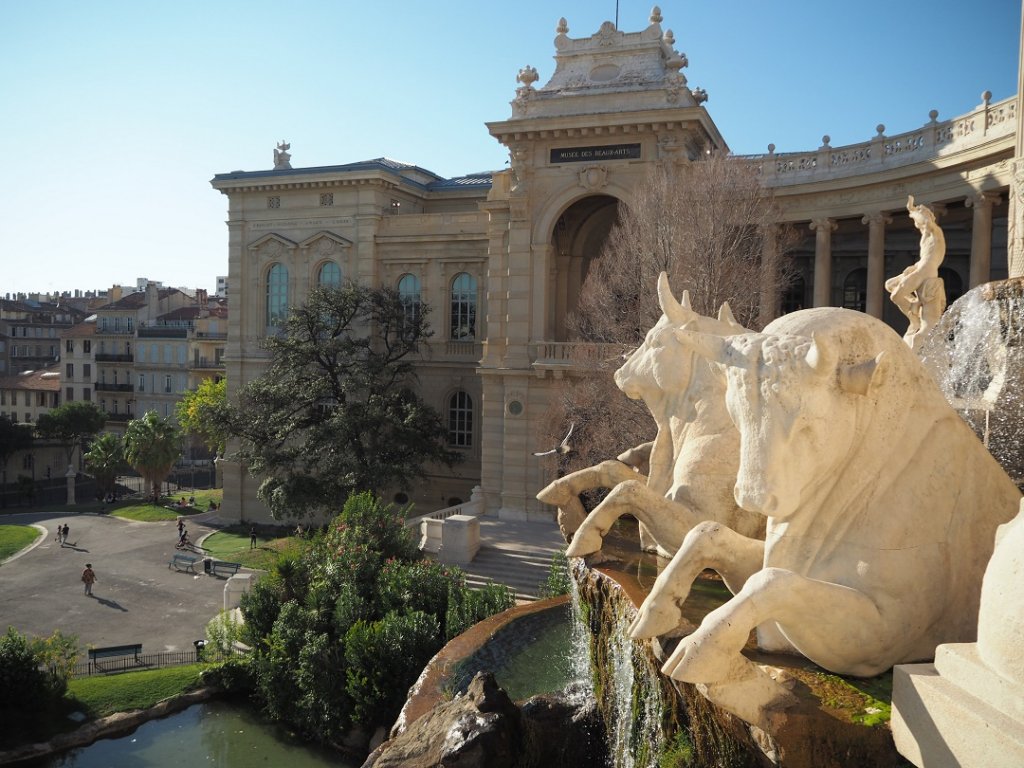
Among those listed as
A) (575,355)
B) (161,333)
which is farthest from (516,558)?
(161,333)

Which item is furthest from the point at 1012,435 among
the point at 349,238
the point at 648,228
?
the point at 349,238

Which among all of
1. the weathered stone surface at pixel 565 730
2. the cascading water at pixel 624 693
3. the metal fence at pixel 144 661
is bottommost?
the metal fence at pixel 144 661

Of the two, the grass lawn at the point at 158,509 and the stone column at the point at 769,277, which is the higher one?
the stone column at the point at 769,277

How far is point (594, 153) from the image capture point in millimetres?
26891

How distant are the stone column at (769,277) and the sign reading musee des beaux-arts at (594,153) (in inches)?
220

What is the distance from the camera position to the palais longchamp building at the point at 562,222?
945 inches

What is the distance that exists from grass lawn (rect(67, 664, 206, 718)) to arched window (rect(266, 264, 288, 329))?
1998cm

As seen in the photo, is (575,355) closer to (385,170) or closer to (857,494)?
(385,170)

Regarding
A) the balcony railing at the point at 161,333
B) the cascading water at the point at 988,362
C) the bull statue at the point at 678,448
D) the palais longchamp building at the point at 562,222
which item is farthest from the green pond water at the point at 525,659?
the balcony railing at the point at 161,333

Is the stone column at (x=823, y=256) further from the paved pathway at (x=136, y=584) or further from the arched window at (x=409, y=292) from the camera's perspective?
the arched window at (x=409, y=292)

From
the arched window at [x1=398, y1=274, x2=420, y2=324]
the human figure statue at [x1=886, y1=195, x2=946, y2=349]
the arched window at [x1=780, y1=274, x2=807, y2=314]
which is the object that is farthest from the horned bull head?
the arched window at [x1=398, y1=274, x2=420, y2=324]

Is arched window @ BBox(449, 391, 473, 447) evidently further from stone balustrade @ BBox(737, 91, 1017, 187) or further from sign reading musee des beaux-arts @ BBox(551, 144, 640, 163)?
stone balustrade @ BBox(737, 91, 1017, 187)

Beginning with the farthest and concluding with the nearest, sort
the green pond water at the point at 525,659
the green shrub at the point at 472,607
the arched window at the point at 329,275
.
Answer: the arched window at the point at 329,275 → the green shrub at the point at 472,607 → the green pond water at the point at 525,659

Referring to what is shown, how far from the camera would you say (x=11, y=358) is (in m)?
73.8
